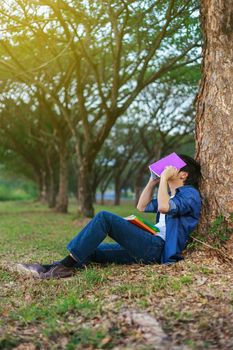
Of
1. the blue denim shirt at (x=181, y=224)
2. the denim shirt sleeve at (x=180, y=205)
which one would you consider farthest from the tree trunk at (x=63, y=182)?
the denim shirt sleeve at (x=180, y=205)

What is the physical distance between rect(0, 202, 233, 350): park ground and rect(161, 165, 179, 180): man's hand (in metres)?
0.87

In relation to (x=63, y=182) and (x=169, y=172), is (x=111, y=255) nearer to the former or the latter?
(x=169, y=172)

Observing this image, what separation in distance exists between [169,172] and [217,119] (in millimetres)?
825

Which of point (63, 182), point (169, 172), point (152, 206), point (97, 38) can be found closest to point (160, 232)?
point (152, 206)

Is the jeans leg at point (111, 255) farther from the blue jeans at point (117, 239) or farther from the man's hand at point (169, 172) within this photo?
the man's hand at point (169, 172)

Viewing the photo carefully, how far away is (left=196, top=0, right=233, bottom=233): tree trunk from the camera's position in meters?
5.92

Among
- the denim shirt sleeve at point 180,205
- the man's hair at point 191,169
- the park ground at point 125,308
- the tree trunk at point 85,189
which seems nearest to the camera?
the park ground at point 125,308

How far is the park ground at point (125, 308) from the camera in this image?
13.1ft

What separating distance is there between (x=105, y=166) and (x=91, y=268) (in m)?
34.1


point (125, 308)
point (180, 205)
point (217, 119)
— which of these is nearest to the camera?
point (125, 308)

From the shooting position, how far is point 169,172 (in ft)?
19.6

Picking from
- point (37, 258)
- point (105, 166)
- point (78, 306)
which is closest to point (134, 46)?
point (37, 258)

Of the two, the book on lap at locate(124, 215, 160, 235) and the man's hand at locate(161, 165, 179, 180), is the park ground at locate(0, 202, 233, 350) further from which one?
the man's hand at locate(161, 165, 179, 180)

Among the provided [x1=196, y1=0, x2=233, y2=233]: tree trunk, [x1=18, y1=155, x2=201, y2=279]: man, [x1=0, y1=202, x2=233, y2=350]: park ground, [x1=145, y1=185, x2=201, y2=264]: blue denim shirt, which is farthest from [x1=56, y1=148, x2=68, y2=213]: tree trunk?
[x1=145, y1=185, x2=201, y2=264]: blue denim shirt
